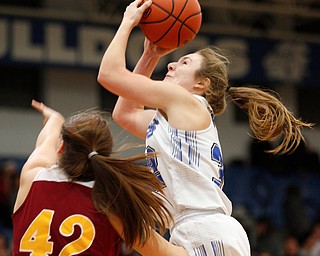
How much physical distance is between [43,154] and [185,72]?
108 cm

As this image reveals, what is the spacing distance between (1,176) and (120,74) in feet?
25.4

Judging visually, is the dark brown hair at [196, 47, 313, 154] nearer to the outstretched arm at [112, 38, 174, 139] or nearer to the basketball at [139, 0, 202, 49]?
the basketball at [139, 0, 202, 49]

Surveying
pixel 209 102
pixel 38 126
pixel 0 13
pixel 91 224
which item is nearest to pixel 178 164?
pixel 209 102

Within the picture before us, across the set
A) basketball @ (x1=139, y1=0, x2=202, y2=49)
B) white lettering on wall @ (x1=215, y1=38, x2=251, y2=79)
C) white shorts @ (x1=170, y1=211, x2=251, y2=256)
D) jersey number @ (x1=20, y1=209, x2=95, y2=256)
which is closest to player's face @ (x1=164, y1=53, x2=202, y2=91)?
basketball @ (x1=139, y1=0, x2=202, y2=49)

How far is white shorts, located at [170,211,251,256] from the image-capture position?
4.02 metres

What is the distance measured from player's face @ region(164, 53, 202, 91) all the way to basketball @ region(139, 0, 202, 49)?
0.63ft

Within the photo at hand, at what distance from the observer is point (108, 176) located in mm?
Answer: 3527

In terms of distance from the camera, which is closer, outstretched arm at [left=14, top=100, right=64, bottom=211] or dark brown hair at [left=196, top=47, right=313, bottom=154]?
outstretched arm at [left=14, top=100, right=64, bottom=211]

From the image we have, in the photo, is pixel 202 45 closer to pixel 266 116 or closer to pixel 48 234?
pixel 266 116

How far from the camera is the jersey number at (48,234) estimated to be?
338 centimetres

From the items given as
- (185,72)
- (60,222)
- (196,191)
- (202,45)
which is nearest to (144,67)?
(185,72)

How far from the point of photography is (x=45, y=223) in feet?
11.2

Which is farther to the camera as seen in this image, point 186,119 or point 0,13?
point 0,13

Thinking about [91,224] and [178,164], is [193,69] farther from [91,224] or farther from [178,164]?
[91,224]
